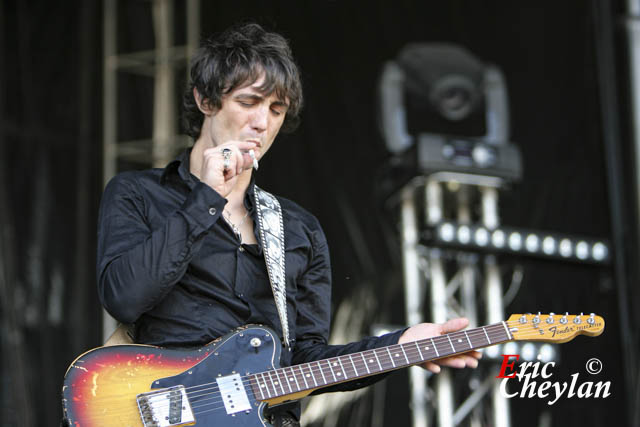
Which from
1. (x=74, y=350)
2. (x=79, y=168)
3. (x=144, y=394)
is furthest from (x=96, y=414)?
(x=79, y=168)

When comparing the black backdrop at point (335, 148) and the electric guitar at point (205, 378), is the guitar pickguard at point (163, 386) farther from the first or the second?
the black backdrop at point (335, 148)

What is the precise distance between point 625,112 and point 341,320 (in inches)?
80.0

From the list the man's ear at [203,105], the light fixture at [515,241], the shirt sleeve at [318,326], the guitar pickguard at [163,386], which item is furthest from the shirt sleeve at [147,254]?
Result: the light fixture at [515,241]

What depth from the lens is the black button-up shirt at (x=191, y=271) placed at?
1.98 metres

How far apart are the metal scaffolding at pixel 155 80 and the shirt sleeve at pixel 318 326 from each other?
10.3ft

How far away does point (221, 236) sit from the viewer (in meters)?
2.22

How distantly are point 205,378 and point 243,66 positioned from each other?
2.67 ft

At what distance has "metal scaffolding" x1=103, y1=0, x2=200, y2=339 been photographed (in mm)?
5488

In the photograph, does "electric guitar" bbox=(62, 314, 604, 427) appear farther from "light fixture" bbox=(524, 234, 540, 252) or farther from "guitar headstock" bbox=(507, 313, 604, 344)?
"light fixture" bbox=(524, 234, 540, 252)

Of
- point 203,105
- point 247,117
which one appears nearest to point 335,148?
point 203,105

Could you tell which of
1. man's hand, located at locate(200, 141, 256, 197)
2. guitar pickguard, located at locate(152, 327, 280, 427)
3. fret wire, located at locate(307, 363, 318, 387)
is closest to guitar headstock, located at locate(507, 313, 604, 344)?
fret wire, located at locate(307, 363, 318, 387)

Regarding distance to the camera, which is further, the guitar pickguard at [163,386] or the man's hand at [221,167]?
the man's hand at [221,167]

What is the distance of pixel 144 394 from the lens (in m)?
A: 1.97

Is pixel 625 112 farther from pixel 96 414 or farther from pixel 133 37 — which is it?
pixel 96 414
